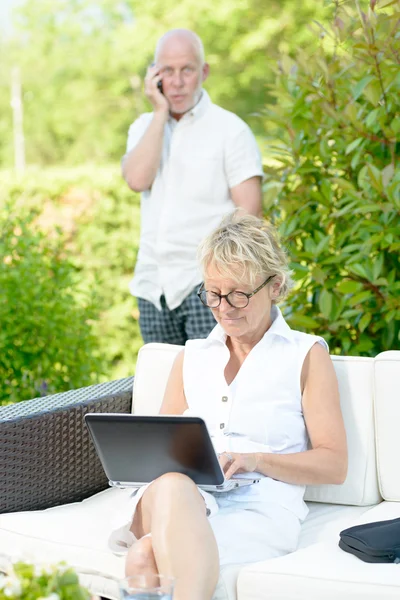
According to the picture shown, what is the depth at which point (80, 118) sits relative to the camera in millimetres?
19469

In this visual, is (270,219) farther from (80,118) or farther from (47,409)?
(80,118)

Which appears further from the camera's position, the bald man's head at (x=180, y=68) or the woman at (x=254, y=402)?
the bald man's head at (x=180, y=68)

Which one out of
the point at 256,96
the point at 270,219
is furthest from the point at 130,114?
the point at 270,219

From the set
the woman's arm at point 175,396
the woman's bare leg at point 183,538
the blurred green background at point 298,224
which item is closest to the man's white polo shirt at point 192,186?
the blurred green background at point 298,224

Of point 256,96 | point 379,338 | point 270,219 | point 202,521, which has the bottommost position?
point 202,521

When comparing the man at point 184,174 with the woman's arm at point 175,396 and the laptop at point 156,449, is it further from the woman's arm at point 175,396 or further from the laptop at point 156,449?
the laptop at point 156,449

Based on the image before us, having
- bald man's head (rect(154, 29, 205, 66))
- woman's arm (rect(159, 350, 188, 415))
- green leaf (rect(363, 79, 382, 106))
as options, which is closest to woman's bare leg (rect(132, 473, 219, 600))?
woman's arm (rect(159, 350, 188, 415))

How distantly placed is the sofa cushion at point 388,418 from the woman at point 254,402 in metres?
0.20

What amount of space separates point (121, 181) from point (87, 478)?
5.20 meters

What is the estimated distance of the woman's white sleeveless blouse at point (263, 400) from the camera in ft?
8.93

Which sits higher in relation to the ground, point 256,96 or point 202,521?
point 256,96

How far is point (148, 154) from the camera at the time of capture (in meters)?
3.82

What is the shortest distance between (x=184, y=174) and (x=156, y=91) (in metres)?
0.37

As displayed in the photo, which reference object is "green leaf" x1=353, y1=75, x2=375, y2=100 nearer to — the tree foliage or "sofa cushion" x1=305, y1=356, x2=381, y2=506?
"sofa cushion" x1=305, y1=356, x2=381, y2=506
